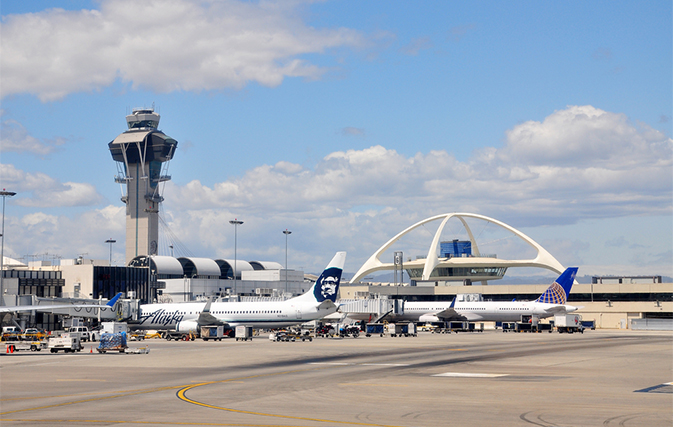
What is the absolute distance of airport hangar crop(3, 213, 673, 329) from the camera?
381 feet

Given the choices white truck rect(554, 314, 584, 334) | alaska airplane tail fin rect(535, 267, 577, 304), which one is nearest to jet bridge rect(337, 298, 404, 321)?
alaska airplane tail fin rect(535, 267, 577, 304)

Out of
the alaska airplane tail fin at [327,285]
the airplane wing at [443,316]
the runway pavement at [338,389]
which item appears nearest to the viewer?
the runway pavement at [338,389]

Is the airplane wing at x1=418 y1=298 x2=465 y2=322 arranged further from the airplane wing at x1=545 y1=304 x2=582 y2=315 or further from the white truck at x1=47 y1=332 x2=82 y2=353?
the white truck at x1=47 y1=332 x2=82 y2=353

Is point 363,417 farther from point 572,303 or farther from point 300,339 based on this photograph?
point 572,303

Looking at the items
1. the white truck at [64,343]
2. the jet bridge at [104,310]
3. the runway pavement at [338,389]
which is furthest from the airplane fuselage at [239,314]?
the runway pavement at [338,389]

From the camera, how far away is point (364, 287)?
157500 mm

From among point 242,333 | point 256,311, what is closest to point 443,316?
point 256,311

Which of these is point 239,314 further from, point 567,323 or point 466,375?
point 466,375

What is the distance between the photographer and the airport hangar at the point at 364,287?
116250 millimetres

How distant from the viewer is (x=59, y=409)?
74.9 ft

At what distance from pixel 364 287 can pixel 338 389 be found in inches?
5109

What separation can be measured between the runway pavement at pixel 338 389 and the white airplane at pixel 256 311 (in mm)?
22919

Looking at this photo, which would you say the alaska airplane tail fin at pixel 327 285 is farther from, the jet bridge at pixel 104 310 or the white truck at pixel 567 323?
the white truck at pixel 567 323

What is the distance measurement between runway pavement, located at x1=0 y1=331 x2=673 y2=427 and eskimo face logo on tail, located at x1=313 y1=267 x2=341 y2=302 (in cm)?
2341
